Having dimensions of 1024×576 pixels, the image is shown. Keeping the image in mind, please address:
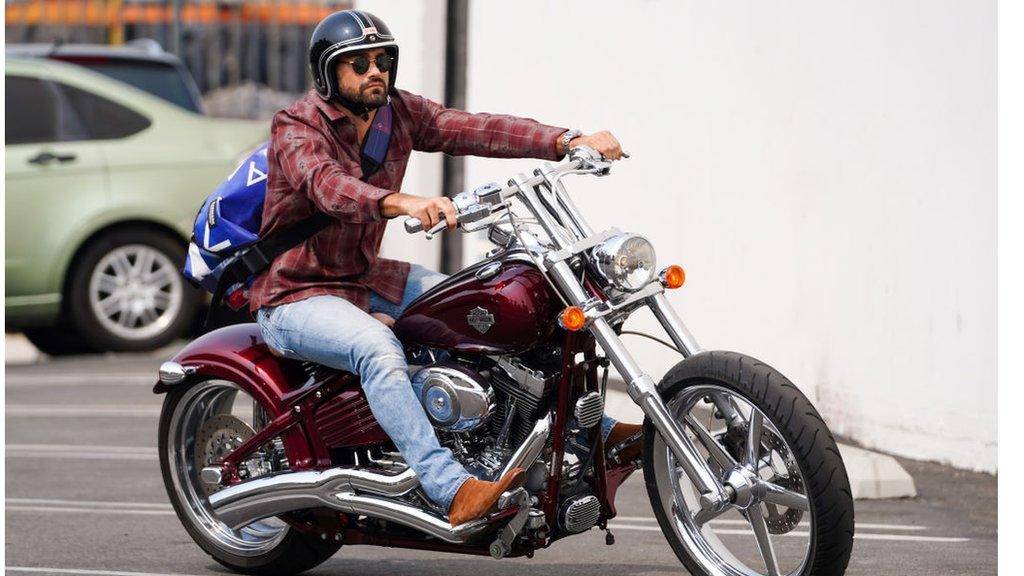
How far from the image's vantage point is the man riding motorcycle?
5.50 m

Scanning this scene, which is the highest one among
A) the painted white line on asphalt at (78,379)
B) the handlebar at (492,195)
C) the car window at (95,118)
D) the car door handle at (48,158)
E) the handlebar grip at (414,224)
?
the car window at (95,118)

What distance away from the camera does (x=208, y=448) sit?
6.47 m

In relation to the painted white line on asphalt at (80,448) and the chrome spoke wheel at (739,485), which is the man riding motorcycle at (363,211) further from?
the painted white line on asphalt at (80,448)

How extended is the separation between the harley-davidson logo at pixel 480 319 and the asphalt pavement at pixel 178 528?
3.40 ft

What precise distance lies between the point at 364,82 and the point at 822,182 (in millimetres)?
3809

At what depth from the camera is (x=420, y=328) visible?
572 centimetres

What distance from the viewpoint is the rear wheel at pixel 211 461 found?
248 inches

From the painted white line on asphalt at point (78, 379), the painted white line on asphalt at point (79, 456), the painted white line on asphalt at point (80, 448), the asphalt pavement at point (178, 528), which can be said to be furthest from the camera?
the painted white line on asphalt at point (78, 379)

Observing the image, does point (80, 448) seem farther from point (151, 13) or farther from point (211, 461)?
point (151, 13)

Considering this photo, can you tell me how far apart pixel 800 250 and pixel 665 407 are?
3997mm

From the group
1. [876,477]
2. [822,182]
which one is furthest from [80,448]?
[876,477]

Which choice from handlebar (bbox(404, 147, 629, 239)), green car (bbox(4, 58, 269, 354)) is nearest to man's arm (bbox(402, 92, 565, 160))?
handlebar (bbox(404, 147, 629, 239))

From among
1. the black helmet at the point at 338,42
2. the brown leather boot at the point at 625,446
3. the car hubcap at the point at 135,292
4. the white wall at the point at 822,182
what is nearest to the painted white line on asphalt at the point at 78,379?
the car hubcap at the point at 135,292

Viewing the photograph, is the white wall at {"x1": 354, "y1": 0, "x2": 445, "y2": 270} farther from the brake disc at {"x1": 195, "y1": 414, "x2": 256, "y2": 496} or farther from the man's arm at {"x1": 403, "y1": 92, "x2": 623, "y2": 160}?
the man's arm at {"x1": 403, "y1": 92, "x2": 623, "y2": 160}
